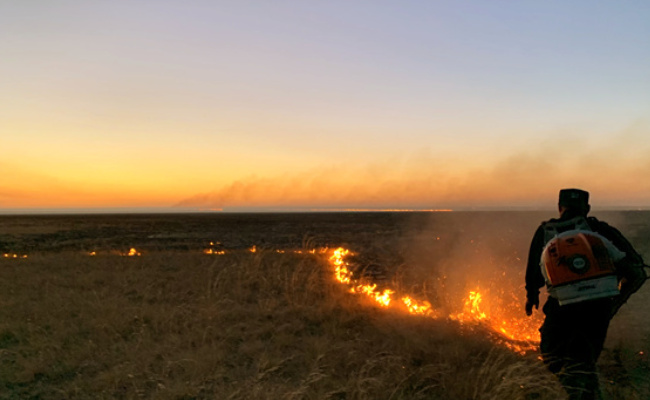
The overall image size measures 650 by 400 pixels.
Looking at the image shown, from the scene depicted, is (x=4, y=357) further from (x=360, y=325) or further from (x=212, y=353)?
(x=360, y=325)

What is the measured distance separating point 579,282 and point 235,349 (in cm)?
483

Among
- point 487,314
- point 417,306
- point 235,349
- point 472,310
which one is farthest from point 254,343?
point 487,314

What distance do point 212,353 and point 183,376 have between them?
0.68 m

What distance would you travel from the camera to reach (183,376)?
532cm

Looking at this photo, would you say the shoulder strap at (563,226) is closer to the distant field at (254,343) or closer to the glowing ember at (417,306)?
the distant field at (254,343)

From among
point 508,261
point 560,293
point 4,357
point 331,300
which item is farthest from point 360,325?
point 508,261

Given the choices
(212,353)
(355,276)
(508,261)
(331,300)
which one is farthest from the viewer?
(508,261)

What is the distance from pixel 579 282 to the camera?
3664 millimetres

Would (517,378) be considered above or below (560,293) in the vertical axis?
below

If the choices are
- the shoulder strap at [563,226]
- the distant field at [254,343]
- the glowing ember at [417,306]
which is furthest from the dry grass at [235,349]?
the shoulder strap at [563,226]

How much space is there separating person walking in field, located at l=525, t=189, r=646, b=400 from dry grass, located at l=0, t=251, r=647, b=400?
58 centimetres

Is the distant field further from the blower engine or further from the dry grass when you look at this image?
the blower engine

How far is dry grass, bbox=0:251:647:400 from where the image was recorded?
5.01 m

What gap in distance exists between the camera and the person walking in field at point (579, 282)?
363 centimetres
